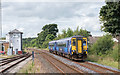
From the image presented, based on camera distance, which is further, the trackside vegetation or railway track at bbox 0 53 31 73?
the trackside vegetation

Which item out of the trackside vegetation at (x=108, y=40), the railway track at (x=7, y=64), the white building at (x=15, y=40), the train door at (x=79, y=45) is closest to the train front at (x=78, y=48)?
the train door at (x=79, y=45)

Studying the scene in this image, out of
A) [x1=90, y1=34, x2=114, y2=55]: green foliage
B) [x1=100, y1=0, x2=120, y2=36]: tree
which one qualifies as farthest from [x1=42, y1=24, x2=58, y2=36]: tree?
[x1=100, y1=0, x2=120, y2=36]: tree

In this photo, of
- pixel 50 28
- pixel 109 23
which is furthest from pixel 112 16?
pixel 50 28

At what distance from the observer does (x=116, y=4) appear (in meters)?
18.4

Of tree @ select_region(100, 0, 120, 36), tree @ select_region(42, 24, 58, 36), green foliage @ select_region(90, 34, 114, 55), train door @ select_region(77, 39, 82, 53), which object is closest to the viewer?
tree @ select_region(100, 0, 120, 36)

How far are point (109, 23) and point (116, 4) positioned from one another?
96.8 inches

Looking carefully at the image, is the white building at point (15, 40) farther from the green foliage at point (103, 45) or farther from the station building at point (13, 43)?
the green foliage at point (103, 45)

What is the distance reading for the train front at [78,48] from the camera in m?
19.3

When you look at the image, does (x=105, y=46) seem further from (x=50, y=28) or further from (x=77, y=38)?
(x=50, y=28)

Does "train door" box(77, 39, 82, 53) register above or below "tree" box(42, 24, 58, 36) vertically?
below

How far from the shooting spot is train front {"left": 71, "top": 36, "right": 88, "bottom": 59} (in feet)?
63.5

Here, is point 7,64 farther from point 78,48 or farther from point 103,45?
point 103,45

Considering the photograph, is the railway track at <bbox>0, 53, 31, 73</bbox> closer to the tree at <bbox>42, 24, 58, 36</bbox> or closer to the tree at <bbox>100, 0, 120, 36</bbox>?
the tree at <bbox>100, 0, 120, 36</bbox>

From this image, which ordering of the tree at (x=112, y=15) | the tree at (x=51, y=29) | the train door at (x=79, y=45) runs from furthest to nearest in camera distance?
the tree at (x=51, y=29) → the train door at (x=79, y=45) → the tree at (x=112, y=15)
